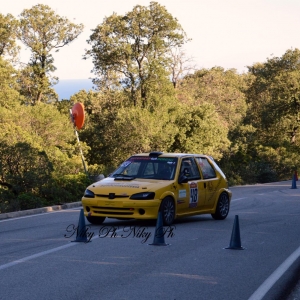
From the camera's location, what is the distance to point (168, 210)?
547 inches

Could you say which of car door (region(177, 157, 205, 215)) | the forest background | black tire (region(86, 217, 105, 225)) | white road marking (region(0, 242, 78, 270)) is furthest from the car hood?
the forest background

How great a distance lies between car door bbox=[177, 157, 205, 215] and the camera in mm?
14406

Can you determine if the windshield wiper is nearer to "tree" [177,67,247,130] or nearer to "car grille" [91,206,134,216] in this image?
"car grille" [91,206,134,216]

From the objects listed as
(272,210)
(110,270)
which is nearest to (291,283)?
(110,270)

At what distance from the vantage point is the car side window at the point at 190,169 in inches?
585

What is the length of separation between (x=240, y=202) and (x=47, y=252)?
13.0 m

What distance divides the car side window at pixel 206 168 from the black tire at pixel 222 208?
0.61 meters

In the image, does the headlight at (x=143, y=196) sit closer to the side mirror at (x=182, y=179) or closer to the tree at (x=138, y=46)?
the side mirror at (x=182, y=179)

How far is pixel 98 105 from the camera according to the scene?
155ft

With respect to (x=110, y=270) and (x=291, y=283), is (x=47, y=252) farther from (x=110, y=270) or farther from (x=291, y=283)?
(x=291, y=283)

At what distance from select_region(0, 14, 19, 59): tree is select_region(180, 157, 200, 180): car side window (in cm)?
3336

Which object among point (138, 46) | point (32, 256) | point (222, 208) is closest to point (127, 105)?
point (138, 46)

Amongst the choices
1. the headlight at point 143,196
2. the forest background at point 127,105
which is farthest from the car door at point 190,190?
the forest background at point 127,105

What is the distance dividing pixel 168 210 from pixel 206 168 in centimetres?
238
